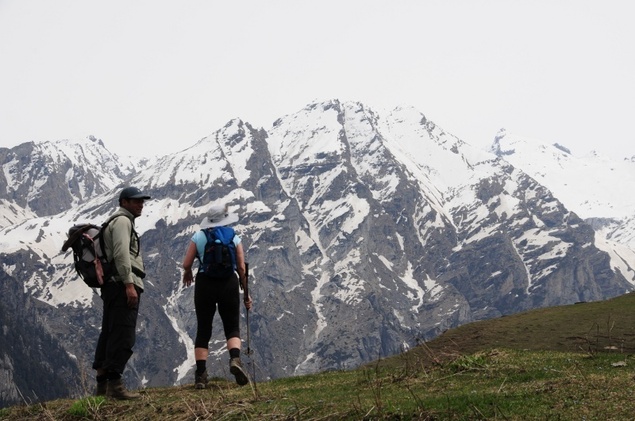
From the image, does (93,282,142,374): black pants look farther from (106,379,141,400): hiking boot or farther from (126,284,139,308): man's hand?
(106,379,141,400): hiking boot

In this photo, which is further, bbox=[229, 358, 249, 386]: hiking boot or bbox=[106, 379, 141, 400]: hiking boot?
bbox=[229, 358, 249, 386]: hiking boot

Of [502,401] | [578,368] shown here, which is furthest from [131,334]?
[578,368]

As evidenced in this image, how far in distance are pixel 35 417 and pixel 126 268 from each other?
288 centimetres

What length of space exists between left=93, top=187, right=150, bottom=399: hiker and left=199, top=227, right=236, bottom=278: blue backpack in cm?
129

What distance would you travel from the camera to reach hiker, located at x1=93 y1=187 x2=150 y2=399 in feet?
43.8

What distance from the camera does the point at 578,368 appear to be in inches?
522

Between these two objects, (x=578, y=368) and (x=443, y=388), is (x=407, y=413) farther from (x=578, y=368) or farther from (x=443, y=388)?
(x=578, y=368)

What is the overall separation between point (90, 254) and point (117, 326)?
1.39 metres

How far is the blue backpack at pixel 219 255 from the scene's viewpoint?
14305 millimetres

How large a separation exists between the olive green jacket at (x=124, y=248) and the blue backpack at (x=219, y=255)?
49.6 inches

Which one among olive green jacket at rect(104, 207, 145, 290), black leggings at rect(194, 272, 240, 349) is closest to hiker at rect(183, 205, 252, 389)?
black leggings at rect(194, 272, 240, 349)

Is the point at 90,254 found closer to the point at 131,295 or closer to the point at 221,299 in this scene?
the point at 131,295

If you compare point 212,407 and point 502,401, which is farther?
point 212,407

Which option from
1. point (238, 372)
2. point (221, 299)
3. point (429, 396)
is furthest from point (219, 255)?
point (429, 396)
